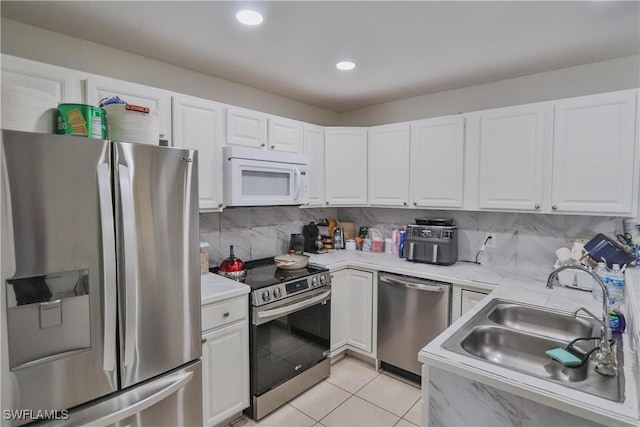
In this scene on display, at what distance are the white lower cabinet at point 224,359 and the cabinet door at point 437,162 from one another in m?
1.81

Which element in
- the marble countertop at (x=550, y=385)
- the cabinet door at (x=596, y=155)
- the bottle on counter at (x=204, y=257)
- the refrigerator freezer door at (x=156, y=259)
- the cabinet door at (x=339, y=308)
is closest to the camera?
the marble countertop at (x=550, y=385)

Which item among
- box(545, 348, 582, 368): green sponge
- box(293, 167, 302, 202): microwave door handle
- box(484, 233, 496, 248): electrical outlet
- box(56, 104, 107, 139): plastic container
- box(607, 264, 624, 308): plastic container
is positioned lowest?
box(545, 348, 582, 368): green sponge

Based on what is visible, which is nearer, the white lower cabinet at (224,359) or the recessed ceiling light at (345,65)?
the white lower cabinet at (224,359)

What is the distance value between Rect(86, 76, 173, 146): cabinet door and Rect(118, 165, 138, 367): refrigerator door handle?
474 mm

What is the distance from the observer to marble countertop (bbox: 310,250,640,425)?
1.03m

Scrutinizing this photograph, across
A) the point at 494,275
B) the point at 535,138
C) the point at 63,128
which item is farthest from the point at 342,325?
the point at 63,128

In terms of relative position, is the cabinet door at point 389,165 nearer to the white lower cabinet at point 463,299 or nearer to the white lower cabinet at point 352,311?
the white lower cabinet at point 352,311

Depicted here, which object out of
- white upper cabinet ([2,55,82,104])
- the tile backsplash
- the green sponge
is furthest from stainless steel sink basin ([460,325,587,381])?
white upper cabinet ([2,55,82,104])

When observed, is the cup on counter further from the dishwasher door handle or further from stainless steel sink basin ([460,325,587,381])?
stainless steel sink basin ([460,325,587,381])

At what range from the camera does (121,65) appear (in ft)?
7.20

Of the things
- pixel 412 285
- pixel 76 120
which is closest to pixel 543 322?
pixel 412 285

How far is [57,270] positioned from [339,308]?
212 cm

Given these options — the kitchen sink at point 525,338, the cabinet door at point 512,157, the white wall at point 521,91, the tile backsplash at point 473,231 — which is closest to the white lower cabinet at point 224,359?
the tile backsplash at point 473,231

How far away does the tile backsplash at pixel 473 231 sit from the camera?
8.08ft
